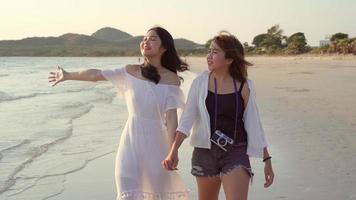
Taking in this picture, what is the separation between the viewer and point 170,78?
13.0ft

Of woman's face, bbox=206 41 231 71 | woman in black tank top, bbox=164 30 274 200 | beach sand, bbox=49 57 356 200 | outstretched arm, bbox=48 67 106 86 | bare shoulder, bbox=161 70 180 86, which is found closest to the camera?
woman in black tank top, bbox=164 30 274 200

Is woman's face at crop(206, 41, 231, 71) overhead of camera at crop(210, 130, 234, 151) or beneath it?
overhead

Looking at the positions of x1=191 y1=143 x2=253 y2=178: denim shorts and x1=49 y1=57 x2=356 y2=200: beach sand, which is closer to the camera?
x1=191 y1=143 x2=253 y2=178: denim shorts

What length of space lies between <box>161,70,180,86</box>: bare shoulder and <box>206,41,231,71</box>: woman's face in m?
0.30

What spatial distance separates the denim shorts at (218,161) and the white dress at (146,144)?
0.87 feet

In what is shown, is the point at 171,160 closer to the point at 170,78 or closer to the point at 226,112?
the point at 226,112

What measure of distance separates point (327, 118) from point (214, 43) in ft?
26.3

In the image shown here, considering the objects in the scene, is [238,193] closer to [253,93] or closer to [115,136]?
[253,93]

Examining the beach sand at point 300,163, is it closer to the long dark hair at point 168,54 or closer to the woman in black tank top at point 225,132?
the woman in black tank top at point 225,132

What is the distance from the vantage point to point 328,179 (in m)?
6.26

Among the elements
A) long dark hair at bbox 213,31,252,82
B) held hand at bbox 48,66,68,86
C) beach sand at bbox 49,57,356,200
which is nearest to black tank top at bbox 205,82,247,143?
long dark hair at bbox 213,31,252,82

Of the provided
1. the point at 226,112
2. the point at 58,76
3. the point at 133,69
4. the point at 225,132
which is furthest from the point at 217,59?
the point at 58,76

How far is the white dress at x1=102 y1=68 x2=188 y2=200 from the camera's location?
12.6 feet

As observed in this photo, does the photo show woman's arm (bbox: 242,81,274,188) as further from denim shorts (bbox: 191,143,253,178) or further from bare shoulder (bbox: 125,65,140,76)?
bare shoulder (bbox: 125,65,140,76)
